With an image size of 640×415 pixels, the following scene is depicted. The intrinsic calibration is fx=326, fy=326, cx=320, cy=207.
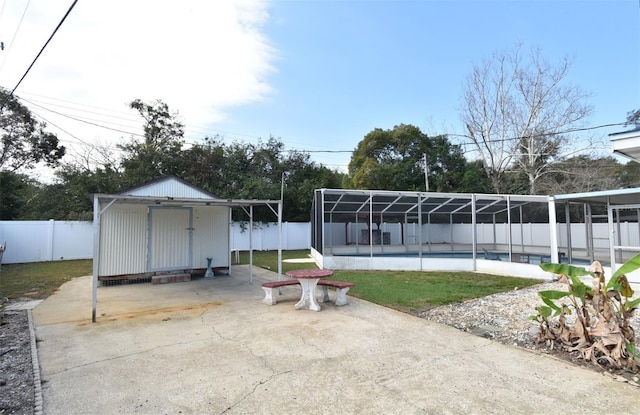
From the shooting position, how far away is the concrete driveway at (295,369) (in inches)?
106

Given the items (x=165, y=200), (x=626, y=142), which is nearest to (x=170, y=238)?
(x=165, y=200)

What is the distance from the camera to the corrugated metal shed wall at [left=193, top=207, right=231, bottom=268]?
9625mm

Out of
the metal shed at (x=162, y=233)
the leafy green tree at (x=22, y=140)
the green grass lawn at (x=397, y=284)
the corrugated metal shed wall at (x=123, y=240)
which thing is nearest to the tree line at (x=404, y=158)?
the leafy green tree at (x=22, y=140)

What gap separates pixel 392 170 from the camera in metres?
21.4

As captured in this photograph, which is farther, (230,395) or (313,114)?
(313,114)

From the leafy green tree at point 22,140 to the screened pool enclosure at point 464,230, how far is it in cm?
1505

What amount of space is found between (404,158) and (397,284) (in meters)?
16.8

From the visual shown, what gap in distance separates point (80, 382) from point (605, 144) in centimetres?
2553

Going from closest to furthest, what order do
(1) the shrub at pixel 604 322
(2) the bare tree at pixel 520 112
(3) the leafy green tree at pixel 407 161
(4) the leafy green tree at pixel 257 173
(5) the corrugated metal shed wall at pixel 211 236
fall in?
(1) the shrub at pixel 604 322
(5) the corrugated metal shed wall at pixel 211 236
(2) the bare tree at pixel 520 112
(4) the leafy green tree at pixel 257 173
(3) the leafy green tree at pixel 407 161

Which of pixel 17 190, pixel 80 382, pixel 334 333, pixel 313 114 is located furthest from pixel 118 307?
pixel 17 190

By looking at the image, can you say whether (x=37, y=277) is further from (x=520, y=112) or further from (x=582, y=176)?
(x=520, y=112)

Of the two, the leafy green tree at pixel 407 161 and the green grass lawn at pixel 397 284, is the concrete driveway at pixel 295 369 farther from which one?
the leafy green tree at pixel 407 161

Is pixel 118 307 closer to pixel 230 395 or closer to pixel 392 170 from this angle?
pixel 230 395

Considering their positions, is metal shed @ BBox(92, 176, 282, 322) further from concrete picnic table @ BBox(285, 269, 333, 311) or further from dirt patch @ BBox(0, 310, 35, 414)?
dirt patch @ BBox(0, 310, 35, 414)
